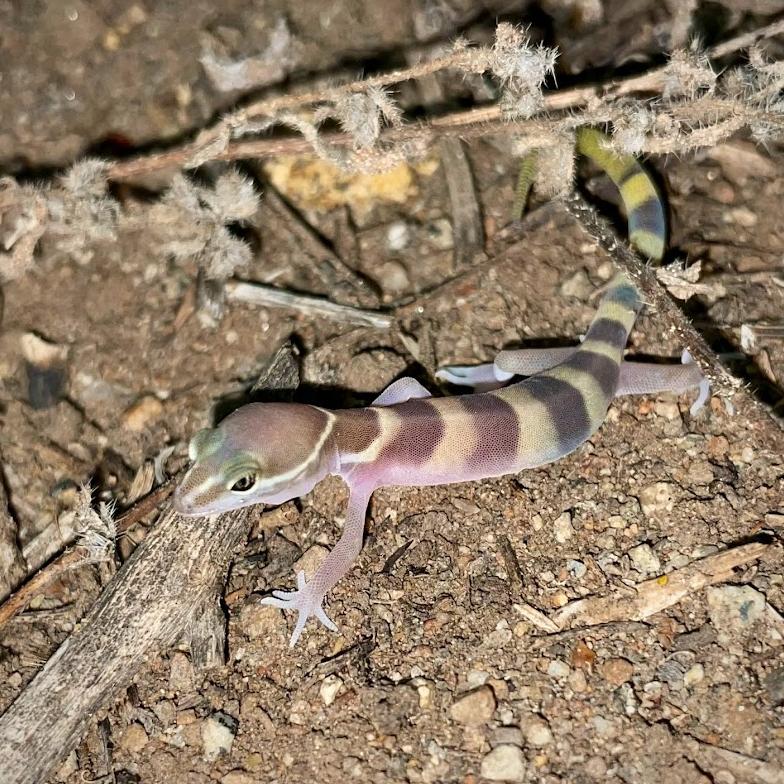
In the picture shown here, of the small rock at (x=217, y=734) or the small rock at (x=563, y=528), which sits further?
the small rock at (x=563, y=528)

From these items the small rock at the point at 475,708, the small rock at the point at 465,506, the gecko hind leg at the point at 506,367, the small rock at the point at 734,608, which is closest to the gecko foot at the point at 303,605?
the small rock at the point at 475,708

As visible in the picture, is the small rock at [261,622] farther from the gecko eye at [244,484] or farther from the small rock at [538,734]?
the small rock at [538,734]

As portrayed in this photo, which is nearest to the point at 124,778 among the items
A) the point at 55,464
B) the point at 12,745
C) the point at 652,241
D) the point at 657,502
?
the point at 12,745

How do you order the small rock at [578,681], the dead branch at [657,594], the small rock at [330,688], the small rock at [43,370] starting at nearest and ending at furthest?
the small rock at [578,681] → the small rock at [330,688] → the dead branch at [657,594] → the small rock at [43,370]

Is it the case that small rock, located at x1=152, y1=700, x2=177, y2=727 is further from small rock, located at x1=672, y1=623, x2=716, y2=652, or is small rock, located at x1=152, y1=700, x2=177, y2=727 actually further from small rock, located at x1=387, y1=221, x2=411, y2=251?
small rock, located at x1=387, y1=221, x2=411, y2=251

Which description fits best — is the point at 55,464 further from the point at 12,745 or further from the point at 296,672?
the point at 296,672

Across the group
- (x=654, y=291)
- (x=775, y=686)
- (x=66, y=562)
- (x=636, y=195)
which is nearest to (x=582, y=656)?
(x=775, y=686)

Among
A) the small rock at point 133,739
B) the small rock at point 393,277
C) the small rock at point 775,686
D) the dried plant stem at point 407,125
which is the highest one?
the dried plant stem at point 407,125
